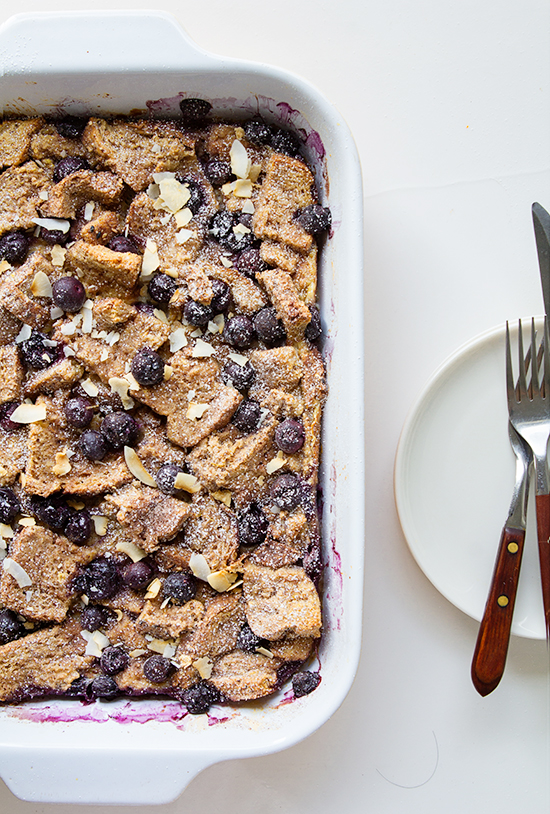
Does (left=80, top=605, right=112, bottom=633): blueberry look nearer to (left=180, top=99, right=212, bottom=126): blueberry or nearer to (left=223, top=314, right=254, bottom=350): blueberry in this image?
(left=223, top=314, right=254, bottom=350): blueberry

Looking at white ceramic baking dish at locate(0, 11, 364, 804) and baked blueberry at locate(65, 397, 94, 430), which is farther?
baked blueberry at locate(65, 397, 94, 430)

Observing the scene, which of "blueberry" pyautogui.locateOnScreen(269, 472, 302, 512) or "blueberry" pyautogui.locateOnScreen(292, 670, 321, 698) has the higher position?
"blueberry" pyautogui.locateOnScreen(269, 472, 302, 512)

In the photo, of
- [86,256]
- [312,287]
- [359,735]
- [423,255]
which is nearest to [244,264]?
[312,287]

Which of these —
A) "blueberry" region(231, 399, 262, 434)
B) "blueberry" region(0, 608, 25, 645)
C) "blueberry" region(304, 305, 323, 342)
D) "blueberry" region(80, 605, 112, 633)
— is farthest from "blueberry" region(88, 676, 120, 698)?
"blueberry" region(304, 305, 323, 342)

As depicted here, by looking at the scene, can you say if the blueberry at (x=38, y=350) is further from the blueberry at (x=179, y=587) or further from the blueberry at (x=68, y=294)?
the blueberry at (x=179, y=587)

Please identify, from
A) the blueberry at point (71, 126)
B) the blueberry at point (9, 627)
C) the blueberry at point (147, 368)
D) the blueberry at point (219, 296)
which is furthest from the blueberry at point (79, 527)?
the blueberry at point (71, 126)

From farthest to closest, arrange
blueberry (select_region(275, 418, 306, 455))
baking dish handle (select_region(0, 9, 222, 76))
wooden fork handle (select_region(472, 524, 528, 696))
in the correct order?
1. wooden fork handle (select_region(472, 524, 528, 696))
2. blueberry (select_region(275, 418, 306, 455))
3. baking dish handle (select_region(0, 9, 222, 76))

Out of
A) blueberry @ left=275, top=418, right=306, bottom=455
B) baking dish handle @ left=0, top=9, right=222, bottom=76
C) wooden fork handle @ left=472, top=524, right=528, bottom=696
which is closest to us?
baking dish handle @ left=0, top=9, right=222, bottom=76
